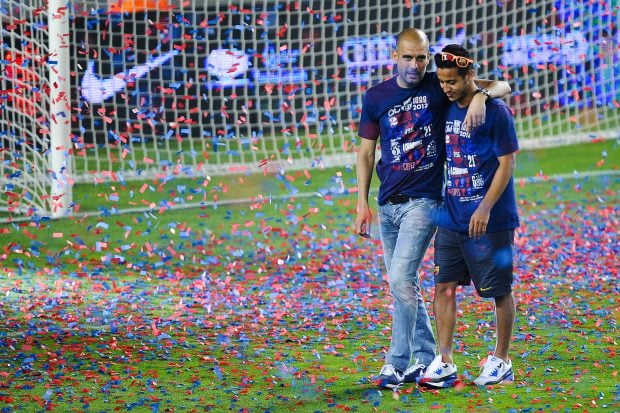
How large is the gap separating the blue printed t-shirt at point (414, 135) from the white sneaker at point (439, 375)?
73 cm

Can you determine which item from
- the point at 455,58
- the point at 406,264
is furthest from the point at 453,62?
the point at 406,264

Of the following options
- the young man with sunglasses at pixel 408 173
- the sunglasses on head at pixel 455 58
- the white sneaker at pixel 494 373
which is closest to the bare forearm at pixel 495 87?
the young man with sunglasses at pixel 408 173

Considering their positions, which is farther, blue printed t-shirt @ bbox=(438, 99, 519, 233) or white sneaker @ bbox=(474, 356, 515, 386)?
white sneaker @ bbox=(474, 356, 515, 386)

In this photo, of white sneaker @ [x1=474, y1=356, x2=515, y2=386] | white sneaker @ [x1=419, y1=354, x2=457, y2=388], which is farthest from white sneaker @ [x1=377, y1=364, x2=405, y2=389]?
white sneaker @ [x1=474, y1=356, x2=515, y2=386]

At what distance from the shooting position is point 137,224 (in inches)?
401

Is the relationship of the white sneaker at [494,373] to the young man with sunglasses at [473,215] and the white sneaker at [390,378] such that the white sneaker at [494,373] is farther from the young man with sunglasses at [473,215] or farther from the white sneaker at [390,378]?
the white sneaker at [390,378]

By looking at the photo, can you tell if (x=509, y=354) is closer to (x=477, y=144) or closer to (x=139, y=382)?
(x=477, y=144)

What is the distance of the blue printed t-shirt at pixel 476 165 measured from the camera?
491 cm

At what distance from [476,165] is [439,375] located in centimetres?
93

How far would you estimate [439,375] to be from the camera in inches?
198

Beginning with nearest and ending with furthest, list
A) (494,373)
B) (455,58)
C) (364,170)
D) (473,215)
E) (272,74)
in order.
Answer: (455,58) < (473,215) < (494,373) < (364,170) < (272,74)

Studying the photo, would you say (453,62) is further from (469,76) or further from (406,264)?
(406,264)

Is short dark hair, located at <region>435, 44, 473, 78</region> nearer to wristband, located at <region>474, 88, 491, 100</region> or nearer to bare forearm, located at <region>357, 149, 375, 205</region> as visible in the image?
wristband, located at <region>474, 88, 491, 100</region>

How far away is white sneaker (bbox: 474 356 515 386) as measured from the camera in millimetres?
5070
